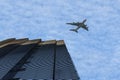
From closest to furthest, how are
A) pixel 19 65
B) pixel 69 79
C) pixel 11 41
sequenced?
1. pixel 69 79
2. pixel 19 65
3. pixel 11 41

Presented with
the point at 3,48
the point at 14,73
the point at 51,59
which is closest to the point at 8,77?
the point at 14,73

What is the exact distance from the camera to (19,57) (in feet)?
262

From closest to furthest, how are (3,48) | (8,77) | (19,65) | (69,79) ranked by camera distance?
(69,79) → (8,77) → (19,65) → (3,48)

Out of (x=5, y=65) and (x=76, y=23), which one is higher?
(x=76, y=23)

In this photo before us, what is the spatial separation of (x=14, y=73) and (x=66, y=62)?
41.6 feet

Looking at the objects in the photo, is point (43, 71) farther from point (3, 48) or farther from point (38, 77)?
point (3, 48)

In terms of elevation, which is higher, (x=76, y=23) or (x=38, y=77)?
(x=76, y=23)

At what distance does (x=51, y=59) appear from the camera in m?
75.1

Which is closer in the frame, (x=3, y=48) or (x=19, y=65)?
(x=19, y=65)

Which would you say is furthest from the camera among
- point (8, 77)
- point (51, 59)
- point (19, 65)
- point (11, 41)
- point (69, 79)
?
point (11, 41)

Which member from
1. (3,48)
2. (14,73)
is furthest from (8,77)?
(3,48)

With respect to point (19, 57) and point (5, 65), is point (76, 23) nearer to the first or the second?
point (19, 57)

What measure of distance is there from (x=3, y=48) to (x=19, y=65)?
117ft

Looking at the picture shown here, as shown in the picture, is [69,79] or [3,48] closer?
[69,79]
